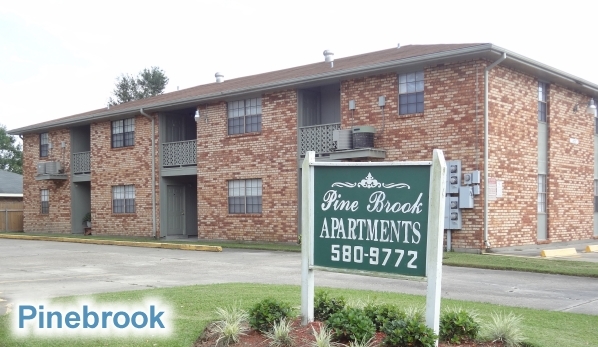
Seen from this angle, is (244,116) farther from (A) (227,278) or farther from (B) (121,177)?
(A) (227,278)

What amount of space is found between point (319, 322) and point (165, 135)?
2163 centimetres

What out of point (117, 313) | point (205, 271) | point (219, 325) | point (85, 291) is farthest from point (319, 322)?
point (205, 271)

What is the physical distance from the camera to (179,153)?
26891mm

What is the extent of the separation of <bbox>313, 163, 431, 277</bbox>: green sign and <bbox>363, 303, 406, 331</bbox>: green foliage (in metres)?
0.45

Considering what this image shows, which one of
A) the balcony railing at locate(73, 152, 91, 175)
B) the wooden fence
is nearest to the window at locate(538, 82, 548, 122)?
the balcony railing at locate(73, 152, 91, 175)

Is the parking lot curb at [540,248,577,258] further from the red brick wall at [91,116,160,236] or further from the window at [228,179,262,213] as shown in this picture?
the red brick wall at [91,116,160,236]

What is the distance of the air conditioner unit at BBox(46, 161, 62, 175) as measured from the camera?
32250 mm

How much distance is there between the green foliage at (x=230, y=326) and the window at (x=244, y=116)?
16.7 m

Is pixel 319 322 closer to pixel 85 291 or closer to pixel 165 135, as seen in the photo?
pixel 85 291

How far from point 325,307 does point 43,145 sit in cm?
2993

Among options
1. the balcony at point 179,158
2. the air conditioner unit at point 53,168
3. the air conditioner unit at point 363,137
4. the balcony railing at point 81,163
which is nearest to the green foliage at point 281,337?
the air conditioner unit at point 363,137

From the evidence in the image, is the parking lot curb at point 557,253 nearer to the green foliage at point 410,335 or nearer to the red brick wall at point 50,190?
the green foliage at point 410,335

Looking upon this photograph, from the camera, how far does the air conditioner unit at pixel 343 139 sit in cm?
2047

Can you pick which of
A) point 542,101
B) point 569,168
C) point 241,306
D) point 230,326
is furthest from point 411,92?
point 230,326
